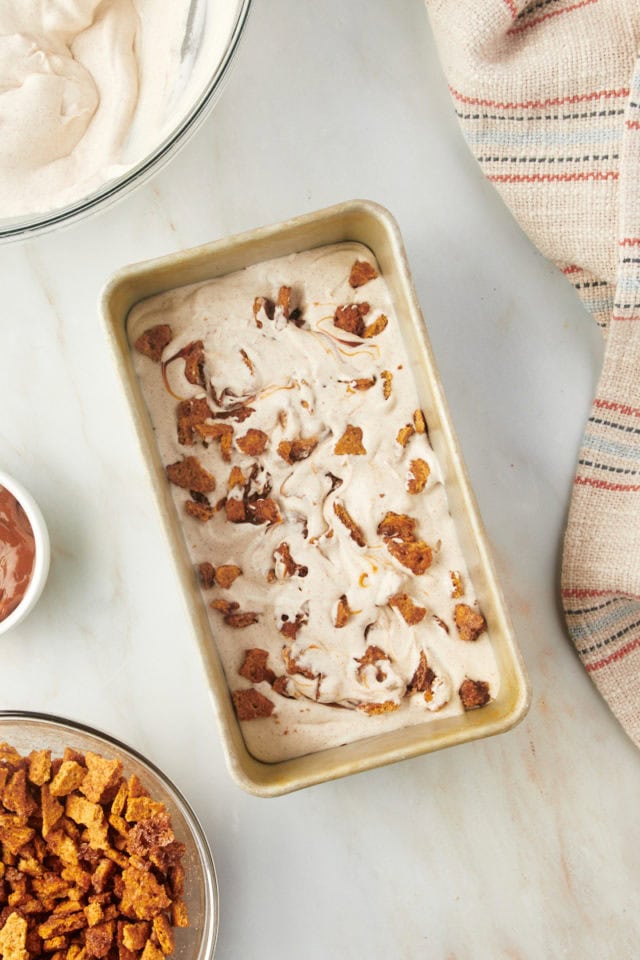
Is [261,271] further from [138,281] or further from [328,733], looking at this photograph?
[328,733]

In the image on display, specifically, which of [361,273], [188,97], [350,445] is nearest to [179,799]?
[350,445]

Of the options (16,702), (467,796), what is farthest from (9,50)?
(467,796)

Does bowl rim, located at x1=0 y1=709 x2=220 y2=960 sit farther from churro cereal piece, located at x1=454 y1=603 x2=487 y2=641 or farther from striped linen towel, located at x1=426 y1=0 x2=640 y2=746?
striped linen towel, located at x1=426 y1=0 x2=640 y2=746

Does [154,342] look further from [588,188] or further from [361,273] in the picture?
[588,188]

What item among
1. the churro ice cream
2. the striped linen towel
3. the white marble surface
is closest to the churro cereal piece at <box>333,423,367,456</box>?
the churro ice cream

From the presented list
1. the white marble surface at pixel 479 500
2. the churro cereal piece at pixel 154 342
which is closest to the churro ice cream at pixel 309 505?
the churro cereal piece at pixel 154 342

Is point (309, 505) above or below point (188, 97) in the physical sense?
below

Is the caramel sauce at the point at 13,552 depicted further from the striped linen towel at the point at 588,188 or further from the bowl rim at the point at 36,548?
the striped linen towel at the point at 588,188
